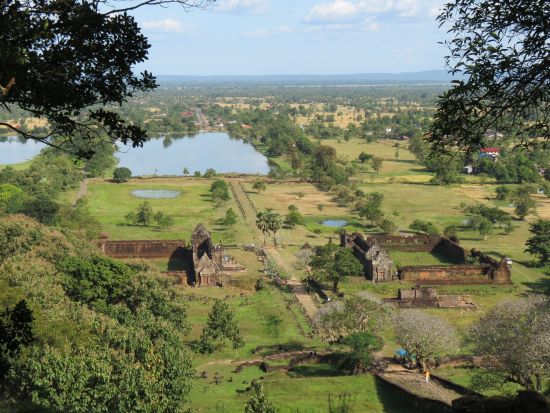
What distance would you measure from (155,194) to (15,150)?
54876 millimetres

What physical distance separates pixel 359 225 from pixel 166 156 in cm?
6251

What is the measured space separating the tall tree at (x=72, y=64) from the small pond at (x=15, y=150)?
91001mm

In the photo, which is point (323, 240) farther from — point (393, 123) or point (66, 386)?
point (393, 123)

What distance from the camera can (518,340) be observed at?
21.0m

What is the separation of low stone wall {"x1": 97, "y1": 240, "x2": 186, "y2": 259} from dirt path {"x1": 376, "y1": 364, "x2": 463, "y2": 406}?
22.7 meters

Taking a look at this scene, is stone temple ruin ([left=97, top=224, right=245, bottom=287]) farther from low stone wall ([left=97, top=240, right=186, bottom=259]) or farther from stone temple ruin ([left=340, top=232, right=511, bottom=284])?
stone temple ruin ([left=340, top=232, right=511, bottom=284])

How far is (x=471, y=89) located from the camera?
9.28 meters

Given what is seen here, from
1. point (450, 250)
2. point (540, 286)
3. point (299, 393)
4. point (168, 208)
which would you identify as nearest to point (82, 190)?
point (168, 208)

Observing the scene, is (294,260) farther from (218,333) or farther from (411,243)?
(218,333)

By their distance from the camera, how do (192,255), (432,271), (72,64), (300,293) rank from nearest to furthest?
(72,64) → (300,293) → (432,271) → (192,255)

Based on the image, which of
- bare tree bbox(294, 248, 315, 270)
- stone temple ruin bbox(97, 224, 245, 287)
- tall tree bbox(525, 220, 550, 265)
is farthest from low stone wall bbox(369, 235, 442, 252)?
stone temple ruin bbox(97, 224, 245, 287)

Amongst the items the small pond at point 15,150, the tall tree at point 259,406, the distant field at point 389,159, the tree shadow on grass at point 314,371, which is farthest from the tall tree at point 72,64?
the small pond at point 15,150

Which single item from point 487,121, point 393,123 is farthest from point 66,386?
point 393,123

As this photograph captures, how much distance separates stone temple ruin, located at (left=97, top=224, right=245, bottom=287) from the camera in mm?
38281
